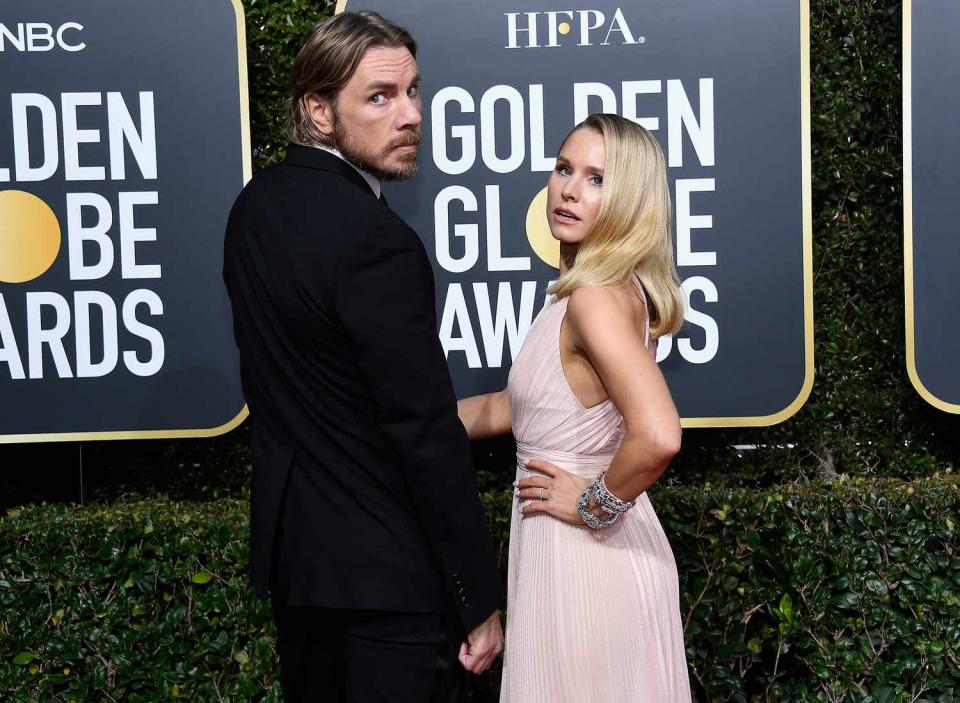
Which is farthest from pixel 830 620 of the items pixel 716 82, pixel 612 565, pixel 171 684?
pixel 171 684

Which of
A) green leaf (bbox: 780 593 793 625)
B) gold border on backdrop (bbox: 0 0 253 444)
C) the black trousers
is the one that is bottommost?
green leaf (bbox: 780 593 793 625)

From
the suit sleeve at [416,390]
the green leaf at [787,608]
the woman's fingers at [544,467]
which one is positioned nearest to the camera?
the suit sleeve at [416,390]

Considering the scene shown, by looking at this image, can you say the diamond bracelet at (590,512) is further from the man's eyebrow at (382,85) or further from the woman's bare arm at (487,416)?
the man's eyebrow at (382,85)

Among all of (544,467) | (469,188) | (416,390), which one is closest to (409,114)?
(416,390)

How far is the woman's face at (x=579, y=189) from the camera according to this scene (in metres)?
2.14

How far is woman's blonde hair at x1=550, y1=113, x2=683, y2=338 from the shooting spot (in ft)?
6.65

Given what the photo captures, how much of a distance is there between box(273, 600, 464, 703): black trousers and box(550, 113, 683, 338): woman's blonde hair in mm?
741

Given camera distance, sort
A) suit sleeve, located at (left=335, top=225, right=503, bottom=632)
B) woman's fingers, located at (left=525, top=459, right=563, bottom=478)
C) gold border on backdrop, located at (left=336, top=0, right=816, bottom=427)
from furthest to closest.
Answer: gold border on backdrop, located at (left=336, top=0, right=816, bottom=427)
woman's fingers, located at (left=525, top=459, right=563, bottom=478)
suit sleeve, located at (left=335, top=225, right=503, bottom=632)

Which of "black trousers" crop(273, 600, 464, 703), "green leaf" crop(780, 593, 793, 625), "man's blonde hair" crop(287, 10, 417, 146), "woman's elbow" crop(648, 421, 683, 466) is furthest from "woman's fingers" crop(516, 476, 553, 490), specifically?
"green leaf" crop(780, 593, 793, 625)

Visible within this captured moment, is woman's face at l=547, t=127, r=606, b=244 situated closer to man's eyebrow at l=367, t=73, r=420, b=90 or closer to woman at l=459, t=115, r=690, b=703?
woman at l=459, t=115, r=690, b=703

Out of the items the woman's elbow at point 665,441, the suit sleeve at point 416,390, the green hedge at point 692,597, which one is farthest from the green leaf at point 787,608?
the suit sleeve at point 416,390

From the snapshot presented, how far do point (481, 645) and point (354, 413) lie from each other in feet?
1.58

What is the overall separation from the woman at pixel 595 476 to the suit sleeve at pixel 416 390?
35 centimetres

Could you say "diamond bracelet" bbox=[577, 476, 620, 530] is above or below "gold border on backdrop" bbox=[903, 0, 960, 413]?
below
